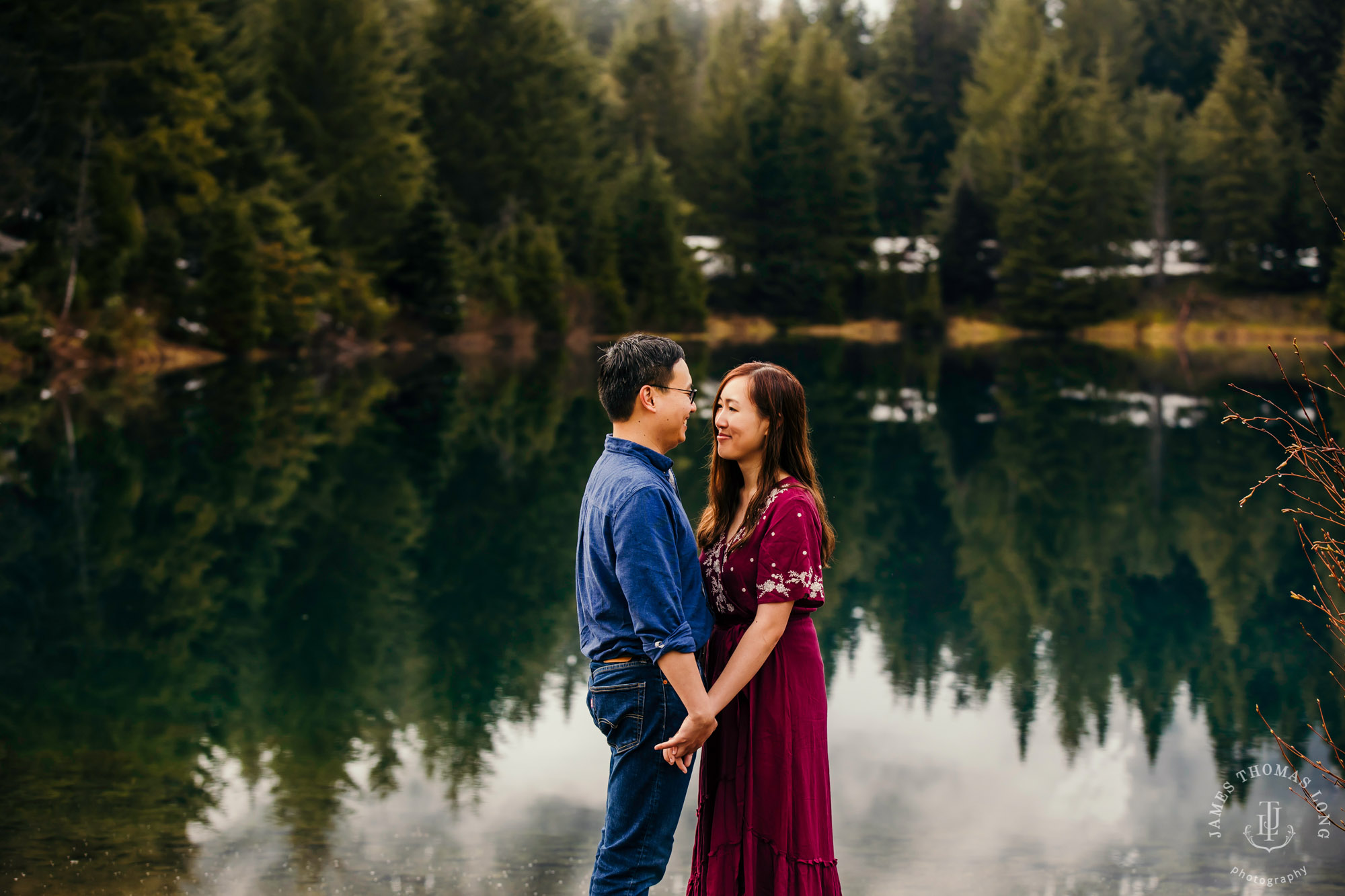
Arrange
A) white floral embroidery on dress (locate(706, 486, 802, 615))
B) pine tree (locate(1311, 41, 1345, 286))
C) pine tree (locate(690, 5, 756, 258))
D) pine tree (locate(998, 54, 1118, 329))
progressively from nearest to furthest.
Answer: white floral embroidery on dress (locate(706, 486, 802, 615)), pine tree (locate(1311, 41, 1345, 286)), pine tree (locate(998, 54, 1118, 329)), pine tree (locate(690, 5, 756, 258))

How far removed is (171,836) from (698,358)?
2892 centimetres

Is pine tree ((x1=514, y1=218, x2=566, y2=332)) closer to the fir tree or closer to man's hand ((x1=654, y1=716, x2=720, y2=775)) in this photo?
the fir tree

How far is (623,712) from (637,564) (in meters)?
0.40

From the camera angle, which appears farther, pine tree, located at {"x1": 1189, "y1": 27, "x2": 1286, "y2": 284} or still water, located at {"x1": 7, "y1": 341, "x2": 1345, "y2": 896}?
pine tree, located at {"x1": 1189, "y1": 27, "x2": 1286, "y2": 284}

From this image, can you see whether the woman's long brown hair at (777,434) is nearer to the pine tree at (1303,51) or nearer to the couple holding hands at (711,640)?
the couple holding hands at (711,640)

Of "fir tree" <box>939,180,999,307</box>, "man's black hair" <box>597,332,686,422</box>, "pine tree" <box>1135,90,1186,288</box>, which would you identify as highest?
"pine tree" <box>1135,90,1186,288</box>

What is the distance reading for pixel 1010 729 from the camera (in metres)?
6.15

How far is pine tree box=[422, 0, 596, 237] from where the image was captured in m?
46.6

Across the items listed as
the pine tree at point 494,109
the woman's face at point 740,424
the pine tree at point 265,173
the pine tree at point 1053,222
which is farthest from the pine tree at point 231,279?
the pine tree at point 1053,222

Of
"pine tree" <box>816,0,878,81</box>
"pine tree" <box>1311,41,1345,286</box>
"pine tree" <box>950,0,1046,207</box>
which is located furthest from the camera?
"pine tree" <box>816,0,878,81</box>

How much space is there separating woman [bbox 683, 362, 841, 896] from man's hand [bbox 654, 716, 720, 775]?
94 millimetres

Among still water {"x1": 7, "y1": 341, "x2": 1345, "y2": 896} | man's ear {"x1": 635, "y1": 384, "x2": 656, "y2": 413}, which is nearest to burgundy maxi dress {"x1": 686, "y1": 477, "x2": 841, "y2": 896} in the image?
man's ear {"x1": 635, "y1": 384, "x2": 656, "y2": 413}

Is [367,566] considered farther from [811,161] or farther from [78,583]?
[811,161]

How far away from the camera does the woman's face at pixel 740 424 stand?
3.17 meters
